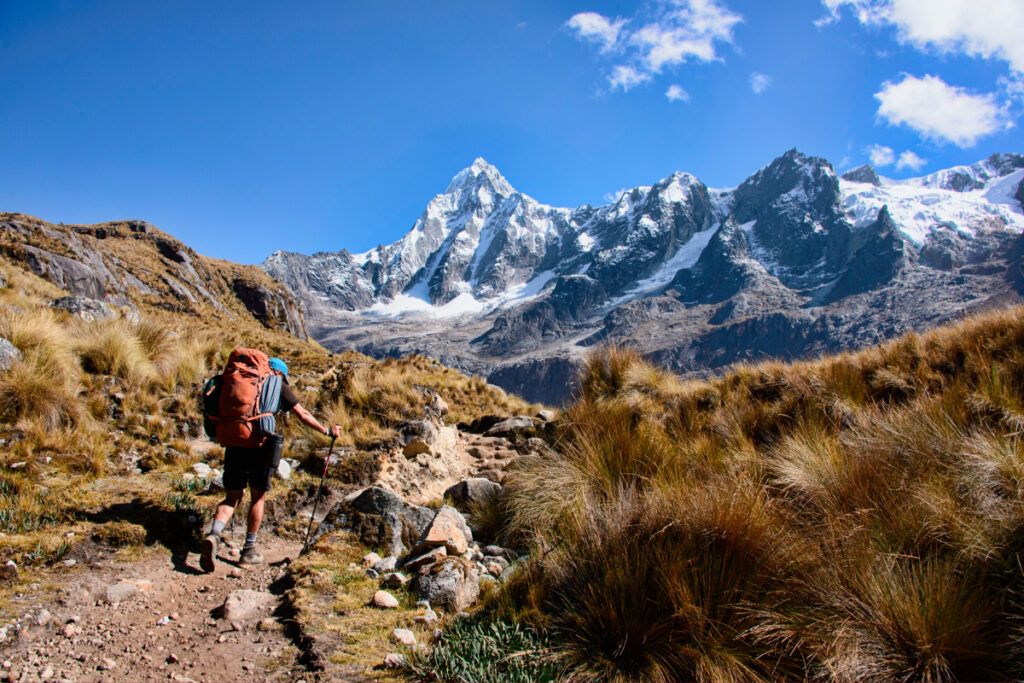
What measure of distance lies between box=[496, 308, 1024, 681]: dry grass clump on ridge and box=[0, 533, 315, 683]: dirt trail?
1.75 m

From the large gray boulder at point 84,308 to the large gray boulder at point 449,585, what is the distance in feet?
35.0

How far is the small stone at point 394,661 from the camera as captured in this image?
2822 mm

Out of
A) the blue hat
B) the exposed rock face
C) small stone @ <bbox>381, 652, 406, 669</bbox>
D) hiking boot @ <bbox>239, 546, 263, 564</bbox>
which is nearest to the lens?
small stone @ <bbox>381, 652, 406, 669</bbox>

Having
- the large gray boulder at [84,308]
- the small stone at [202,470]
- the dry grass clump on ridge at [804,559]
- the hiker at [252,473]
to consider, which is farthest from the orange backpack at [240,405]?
the large gray boulder at [84,308]

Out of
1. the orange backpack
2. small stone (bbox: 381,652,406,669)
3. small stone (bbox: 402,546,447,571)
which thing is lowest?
small stone (bbox: 381,652,406,669)

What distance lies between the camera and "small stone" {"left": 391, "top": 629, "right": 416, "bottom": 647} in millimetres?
3111

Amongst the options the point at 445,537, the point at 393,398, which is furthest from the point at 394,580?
the point at 393,398

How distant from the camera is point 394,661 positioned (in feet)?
9.37

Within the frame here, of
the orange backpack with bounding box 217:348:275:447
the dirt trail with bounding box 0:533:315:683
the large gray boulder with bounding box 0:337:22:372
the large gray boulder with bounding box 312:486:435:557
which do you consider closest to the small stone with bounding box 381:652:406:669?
the dirt trail with bounding box 0:533:315:683

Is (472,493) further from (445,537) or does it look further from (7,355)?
(7,355)

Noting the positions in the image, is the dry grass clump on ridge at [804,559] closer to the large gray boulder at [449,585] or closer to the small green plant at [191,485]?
the large gray boulder at [449,585]

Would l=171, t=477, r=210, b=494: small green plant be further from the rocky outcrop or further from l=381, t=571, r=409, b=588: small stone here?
the rocky outcrop

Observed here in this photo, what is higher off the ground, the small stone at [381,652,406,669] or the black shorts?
the black shorts

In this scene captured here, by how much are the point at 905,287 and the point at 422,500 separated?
821 feet
